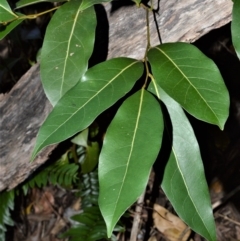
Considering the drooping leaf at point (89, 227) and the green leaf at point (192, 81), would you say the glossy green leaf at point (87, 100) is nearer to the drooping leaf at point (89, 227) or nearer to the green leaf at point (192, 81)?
the green leaf at point (192, 81)

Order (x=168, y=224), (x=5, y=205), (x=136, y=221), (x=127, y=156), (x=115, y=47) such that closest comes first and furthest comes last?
(x=127, y=156) < (x=115, y=47) < (x=136, y=221) < (x=5, y=205) < (x=168, y=224)

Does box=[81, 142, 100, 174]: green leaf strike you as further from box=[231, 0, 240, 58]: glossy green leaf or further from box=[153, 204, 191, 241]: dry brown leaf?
box=[231, 0, 240, 58]: glossy green leaf

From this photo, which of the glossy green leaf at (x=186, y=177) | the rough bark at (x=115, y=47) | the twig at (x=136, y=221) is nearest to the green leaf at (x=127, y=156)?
the glossy green leaf at (x=186, y=177)

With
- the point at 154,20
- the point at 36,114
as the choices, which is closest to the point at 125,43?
the point at 154,20

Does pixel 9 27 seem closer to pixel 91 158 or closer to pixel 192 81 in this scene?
pixel 192 81

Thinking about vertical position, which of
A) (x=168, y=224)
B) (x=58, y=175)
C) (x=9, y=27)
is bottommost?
(x=168, y=224)

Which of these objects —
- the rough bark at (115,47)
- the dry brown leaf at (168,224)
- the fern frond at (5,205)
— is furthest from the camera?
the dry brown leaf at (168,224)

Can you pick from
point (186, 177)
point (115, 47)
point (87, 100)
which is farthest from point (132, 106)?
point (115, 47)

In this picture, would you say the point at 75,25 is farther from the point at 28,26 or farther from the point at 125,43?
the point at 28,26
